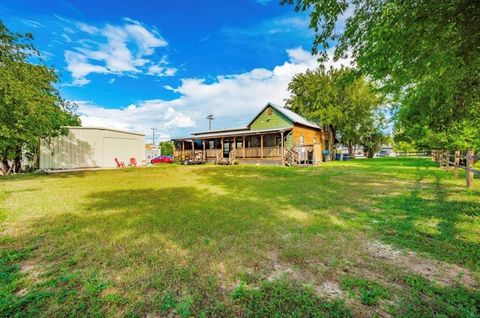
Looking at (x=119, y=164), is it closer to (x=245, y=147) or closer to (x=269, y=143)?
(x=245, y=147)

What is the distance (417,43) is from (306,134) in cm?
2223

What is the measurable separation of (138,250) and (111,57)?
21361 millimetres

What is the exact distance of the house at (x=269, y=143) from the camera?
20219 millimetres

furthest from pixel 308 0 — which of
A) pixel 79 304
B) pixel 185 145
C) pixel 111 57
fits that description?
pixel 185 145

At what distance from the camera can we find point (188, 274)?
2.57m

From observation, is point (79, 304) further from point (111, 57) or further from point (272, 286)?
point (111, 57)

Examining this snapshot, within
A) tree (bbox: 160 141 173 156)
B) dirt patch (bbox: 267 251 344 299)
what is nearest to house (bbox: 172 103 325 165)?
dirt patch (bbox: 267 251 344 299)

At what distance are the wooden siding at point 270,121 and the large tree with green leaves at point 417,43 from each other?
17.1m

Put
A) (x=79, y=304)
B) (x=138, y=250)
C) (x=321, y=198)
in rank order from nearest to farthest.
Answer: (x=79, y=304) < (x=138, y=250) < (x=321, y=198)

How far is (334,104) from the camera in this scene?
2922cm

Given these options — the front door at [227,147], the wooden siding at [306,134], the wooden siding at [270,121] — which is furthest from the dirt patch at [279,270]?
the front door at [227,147]

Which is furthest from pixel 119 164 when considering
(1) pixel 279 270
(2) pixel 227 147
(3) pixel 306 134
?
(1) pixel 279 270

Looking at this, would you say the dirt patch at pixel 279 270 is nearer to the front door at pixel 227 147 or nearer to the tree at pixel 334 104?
the front door at pixel 227 147

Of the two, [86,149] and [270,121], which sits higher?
[270,121]
